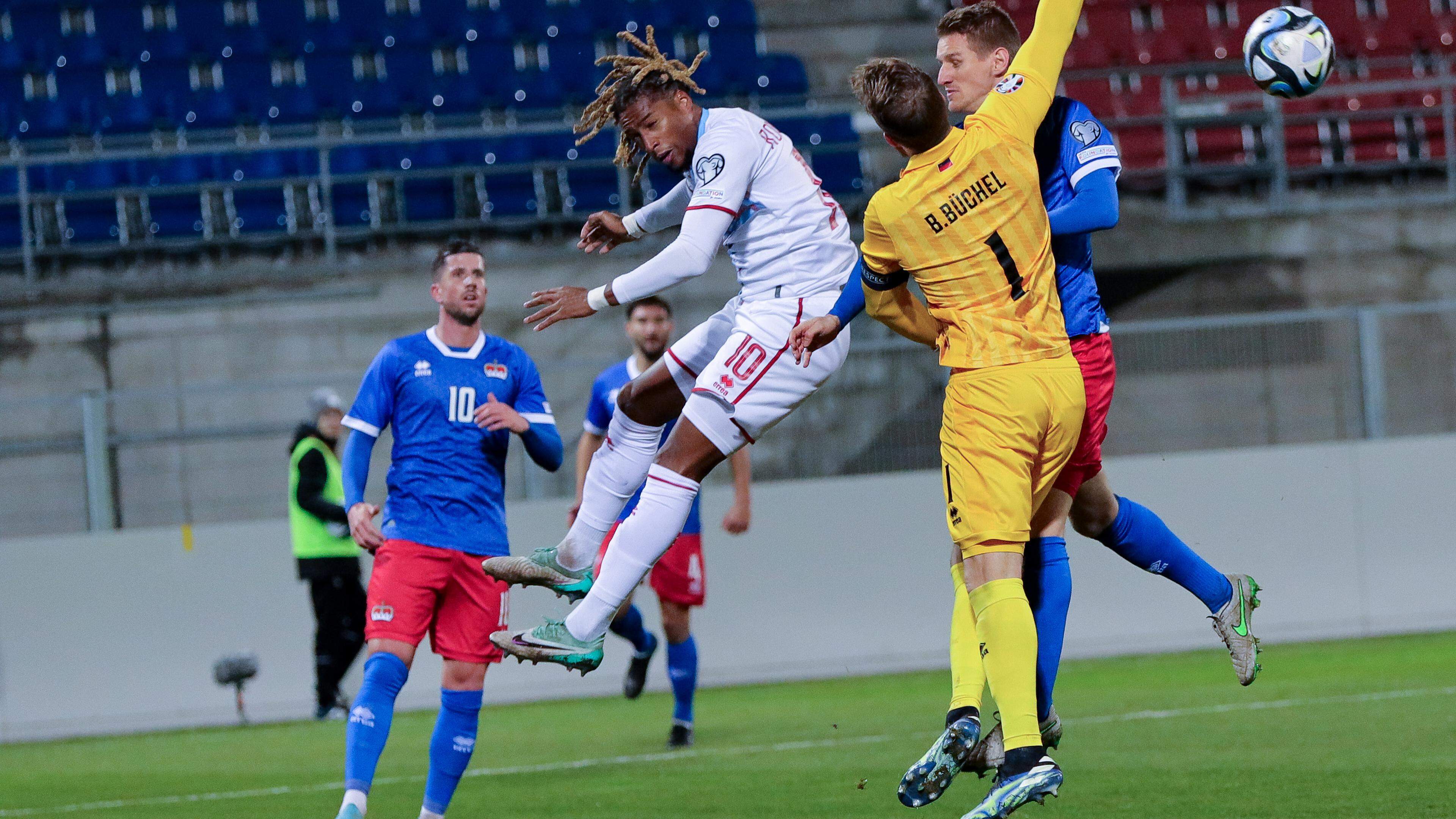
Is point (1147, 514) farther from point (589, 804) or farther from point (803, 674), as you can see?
point (803, 674)

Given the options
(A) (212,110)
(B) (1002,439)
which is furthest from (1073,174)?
(A) (212,110)

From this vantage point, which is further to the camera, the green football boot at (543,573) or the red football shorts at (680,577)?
the red football shorts at (680,577)

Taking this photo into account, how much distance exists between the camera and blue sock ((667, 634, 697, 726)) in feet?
26.8

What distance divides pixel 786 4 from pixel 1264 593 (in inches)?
310

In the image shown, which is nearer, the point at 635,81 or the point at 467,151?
the point at 635,81

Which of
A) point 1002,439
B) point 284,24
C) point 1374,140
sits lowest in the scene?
point 1002,439

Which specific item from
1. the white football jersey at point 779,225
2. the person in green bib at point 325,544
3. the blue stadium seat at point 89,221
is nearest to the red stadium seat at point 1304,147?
the person in green bib at point 325,544

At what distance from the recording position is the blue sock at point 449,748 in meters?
5.97

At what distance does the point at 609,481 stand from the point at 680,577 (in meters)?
3.35

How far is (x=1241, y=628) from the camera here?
536 cm

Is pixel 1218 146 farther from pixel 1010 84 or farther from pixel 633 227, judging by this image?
pixel 1010 84

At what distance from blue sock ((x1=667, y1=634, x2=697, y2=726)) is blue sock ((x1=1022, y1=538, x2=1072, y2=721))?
133 inches

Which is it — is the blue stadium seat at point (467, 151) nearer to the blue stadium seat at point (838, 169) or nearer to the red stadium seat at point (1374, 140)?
the blue stadium seat at point (838, 169)

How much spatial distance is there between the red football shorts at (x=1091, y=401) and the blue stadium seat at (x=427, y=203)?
9.58 metres
